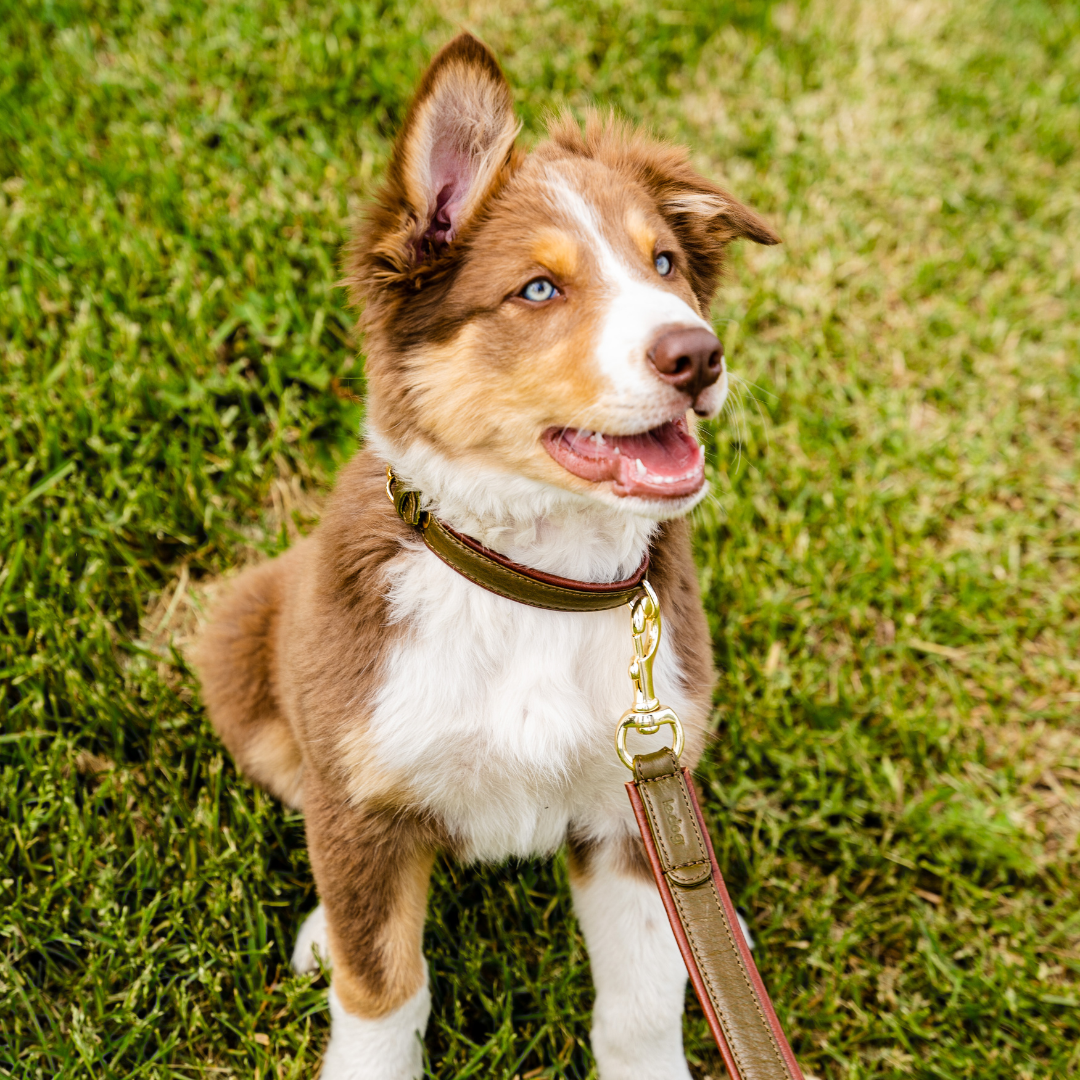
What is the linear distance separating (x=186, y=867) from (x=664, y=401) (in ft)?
6.35

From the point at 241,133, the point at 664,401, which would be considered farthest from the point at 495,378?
the point at 241,133

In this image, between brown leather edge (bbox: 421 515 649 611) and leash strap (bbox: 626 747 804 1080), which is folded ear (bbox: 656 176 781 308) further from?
leash strap (bbox: 626 747 804 1080)

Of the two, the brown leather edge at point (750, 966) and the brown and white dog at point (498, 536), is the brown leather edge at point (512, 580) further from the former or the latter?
the brown leather edge at point (750, 966)

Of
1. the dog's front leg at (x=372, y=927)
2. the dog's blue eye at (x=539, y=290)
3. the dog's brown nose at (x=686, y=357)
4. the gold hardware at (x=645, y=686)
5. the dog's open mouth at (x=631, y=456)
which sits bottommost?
the dog's front leg at (x=372, y=927)

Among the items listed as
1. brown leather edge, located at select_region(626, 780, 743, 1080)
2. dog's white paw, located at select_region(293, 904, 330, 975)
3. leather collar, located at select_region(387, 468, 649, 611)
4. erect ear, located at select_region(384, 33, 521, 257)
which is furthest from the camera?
dog's white paw, located at select_region(293, 904, 330, 975)

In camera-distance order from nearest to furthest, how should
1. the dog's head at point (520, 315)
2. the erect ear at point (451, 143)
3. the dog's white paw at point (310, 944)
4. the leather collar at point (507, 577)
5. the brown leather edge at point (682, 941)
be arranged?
the brown leather edge at point (682, 941) < the dog's head at point (520, 315) < the erect ear at point (451, 143) < the leather collar at point (507, 577) < the dog's white paw at point (310, 944)

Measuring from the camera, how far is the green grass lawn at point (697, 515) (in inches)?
105

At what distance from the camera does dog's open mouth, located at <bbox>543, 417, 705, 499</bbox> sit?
191cm

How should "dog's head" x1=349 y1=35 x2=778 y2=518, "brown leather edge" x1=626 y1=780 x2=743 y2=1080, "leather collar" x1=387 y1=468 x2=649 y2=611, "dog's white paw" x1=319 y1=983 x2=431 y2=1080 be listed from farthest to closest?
"dog's white paw" x1=319 y1=983 x2=431 y2=1080 → "leather collar" x1=387 y1=468 x2=649 y2=611 → "dog's head" x1=349 y1=35 x2=778 y2=518 → "brown leather edge" x1=626 y1=780 x2=743 y2=1080

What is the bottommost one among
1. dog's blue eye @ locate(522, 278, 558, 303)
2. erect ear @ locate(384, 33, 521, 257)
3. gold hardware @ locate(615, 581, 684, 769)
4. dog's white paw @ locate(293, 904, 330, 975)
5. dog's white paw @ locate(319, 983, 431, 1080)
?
dog's white paw @ locate(293, 904, 330, 975)

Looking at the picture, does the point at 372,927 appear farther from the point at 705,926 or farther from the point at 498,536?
the point at 498,536

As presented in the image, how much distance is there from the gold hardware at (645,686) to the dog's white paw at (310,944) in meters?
1.12

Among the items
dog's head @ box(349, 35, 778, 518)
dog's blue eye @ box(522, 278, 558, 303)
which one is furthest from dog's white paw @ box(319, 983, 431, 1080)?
dog's blue eye @ box(522, 278, 558, 303)

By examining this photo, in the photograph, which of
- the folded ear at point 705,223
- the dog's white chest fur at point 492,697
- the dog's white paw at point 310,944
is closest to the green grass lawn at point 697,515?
the dog's white paw at point 310,944
